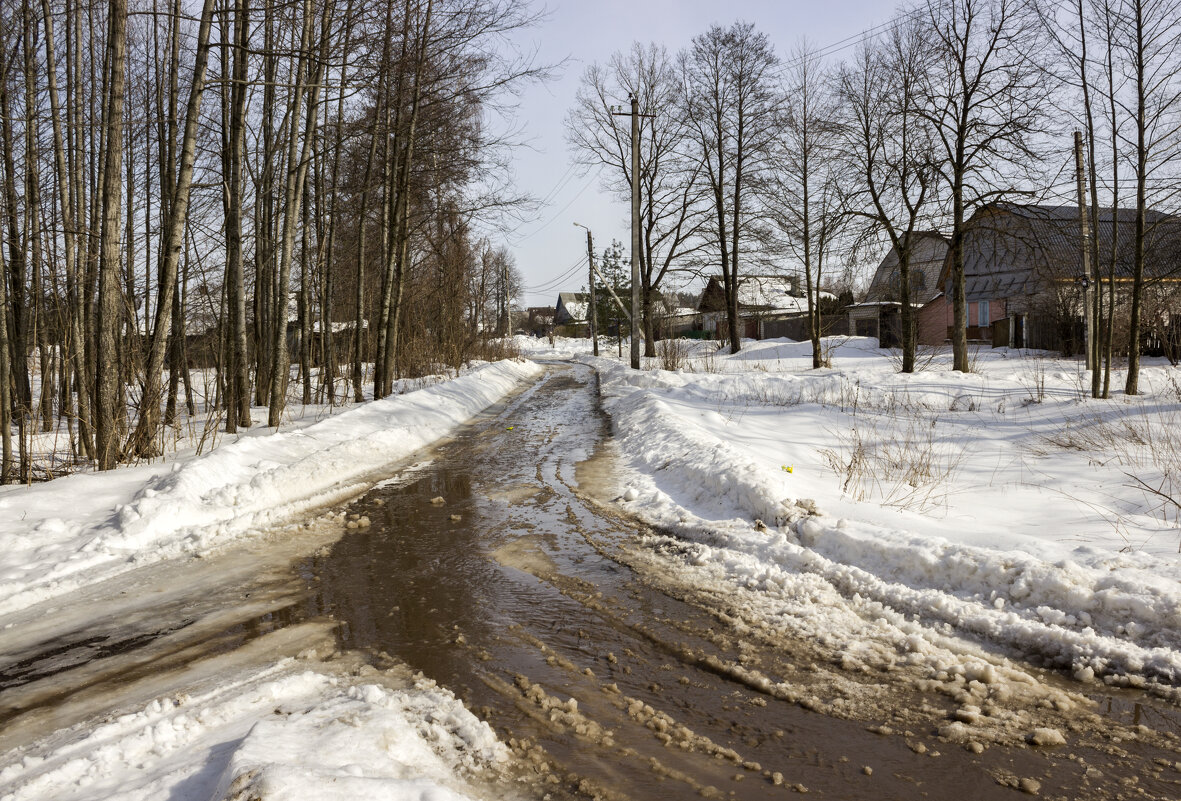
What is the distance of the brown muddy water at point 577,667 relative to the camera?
2715 mm

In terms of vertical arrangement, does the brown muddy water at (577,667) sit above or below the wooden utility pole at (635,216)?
below

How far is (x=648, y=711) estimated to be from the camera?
10.5 ft

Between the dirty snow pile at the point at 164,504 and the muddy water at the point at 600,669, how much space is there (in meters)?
1.23

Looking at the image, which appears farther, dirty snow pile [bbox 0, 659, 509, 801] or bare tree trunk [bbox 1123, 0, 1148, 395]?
bare tree trunk [bbox 1123, 0, 1148, 395]

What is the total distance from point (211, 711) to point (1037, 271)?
23001 millimetres

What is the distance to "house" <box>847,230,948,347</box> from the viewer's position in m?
39.7

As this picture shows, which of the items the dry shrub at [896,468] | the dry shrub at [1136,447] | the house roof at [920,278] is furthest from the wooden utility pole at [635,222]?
the house roof at [920,278]

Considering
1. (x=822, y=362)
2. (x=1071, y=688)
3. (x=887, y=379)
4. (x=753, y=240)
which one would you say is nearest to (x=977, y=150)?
(x=887, y=379)

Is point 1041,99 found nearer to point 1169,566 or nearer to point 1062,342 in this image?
point 1062,342

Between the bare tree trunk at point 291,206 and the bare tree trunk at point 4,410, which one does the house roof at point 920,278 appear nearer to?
the bare tree trunk at point 291,206

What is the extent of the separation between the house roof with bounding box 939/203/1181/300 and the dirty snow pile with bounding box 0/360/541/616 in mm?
17223

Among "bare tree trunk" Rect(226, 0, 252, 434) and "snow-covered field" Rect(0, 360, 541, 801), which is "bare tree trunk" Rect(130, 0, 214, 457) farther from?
"bare tree trunk" Rect(226, 0, 252, 434)

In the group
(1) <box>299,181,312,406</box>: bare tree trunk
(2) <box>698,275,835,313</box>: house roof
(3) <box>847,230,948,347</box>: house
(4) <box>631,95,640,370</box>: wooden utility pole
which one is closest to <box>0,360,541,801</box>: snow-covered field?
(1) <box>299,181,312,406</box>: bare tree trunk

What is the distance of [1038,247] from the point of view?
18344 millimetres
